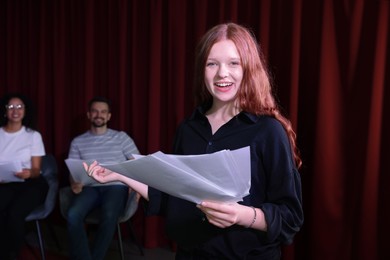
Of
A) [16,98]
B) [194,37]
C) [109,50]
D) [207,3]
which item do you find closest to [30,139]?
[16,98]

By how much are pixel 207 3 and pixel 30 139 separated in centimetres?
181

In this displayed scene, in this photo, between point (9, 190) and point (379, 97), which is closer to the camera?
point (379, 97)

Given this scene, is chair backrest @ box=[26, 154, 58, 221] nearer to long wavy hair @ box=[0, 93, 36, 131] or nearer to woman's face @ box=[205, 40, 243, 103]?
long wavy hair @ box=[0, 93, 36, 131]

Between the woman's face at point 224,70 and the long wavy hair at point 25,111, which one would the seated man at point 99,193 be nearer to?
the long wavy hair at point 25,111

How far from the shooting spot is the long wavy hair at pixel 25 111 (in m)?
→ 3.11

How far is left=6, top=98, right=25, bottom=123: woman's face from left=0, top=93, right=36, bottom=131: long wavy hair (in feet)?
0.20

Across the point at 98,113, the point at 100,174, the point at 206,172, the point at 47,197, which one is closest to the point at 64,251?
the point at 47,197

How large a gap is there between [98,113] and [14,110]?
697mm

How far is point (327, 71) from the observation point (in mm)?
2229

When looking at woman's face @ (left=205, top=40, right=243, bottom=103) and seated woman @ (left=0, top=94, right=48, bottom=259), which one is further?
seated woman @ (left=0, top=94, right=48, bottom=259)

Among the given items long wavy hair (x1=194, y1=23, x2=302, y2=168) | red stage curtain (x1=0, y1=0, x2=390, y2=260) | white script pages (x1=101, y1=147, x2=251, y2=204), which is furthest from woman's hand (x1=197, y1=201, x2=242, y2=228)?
red stage curtain (x1=0, y1=0, x2=390, y2=260)

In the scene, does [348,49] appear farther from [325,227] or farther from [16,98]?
[16,98]

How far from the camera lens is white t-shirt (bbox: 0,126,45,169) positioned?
2.96 metres

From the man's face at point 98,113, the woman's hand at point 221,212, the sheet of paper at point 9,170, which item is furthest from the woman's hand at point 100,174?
the man's face at point 98,113
